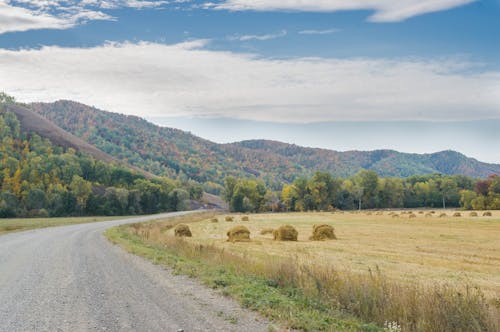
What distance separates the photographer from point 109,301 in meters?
11.0

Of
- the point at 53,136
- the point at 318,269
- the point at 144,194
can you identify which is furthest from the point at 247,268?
the point at 53,136

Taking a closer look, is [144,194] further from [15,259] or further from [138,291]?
[138,291]

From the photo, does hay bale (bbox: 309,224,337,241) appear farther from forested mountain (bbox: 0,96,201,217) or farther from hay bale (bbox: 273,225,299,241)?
forested mountain (bbox: 0,96,201,217)

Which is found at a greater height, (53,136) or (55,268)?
(53,136)

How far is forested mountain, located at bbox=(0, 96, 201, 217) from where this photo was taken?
332 ft

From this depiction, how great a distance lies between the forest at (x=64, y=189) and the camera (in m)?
101

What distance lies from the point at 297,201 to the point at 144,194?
145 feet

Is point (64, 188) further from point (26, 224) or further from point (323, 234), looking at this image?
point (323, 234)

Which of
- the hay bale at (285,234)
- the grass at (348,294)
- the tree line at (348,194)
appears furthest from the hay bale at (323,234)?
the tree line at (348,194)

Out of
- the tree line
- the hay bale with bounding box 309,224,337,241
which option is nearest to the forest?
the tree line

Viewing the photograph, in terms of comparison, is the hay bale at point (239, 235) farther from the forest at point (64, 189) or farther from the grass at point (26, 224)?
the forest at point (64, 189)

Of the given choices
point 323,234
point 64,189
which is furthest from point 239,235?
point 64,189

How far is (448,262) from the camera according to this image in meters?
20.1

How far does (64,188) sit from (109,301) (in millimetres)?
105522
